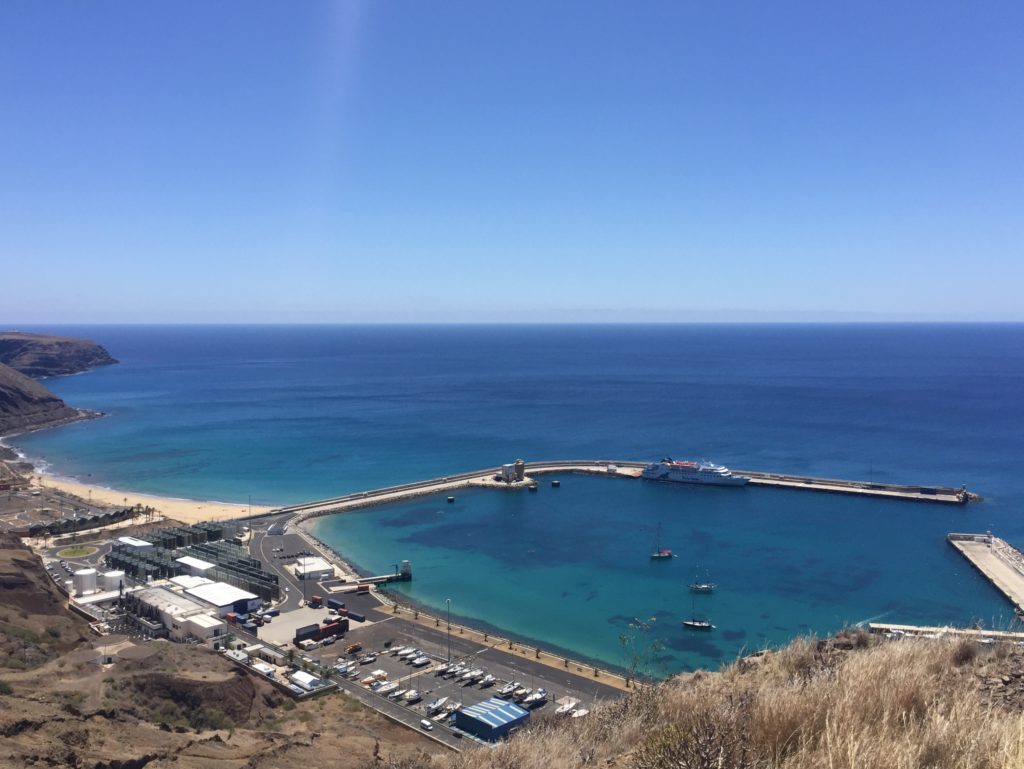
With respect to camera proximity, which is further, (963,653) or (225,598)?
(225,598)

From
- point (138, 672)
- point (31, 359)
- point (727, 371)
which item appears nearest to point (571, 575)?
point (138, 672)

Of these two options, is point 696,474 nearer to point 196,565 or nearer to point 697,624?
point 697,624

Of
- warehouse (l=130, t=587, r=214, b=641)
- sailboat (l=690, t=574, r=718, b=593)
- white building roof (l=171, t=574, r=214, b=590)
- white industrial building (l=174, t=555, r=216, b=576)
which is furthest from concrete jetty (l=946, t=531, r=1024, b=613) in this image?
white industrial building (l=174, t=555, r=216, b=576)

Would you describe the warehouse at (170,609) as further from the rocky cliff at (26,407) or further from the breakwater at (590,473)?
the rocky cliff at (26,407)

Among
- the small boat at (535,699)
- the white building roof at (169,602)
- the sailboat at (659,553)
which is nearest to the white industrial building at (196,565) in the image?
the white building roof at (169,602)

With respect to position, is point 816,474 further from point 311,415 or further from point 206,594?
point 311,415

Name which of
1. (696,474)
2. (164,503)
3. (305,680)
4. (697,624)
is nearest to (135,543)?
(164,503)
